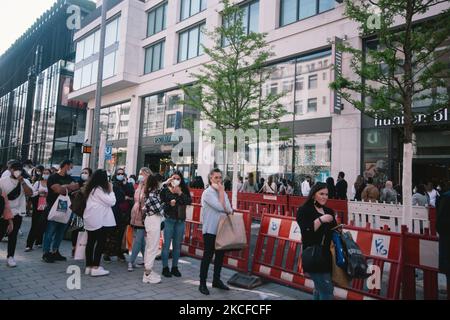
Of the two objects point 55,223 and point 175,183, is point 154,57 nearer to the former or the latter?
point 55,223

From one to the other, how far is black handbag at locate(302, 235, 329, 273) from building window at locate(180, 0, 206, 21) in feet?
72.1

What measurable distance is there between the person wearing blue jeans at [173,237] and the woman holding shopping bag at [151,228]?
0.23 m

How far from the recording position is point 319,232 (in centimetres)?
359

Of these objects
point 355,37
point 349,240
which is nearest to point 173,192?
point 349,240

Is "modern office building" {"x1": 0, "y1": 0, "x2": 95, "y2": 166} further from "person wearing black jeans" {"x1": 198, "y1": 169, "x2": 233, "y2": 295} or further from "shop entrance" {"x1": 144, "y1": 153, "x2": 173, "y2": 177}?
"person wearing black jeans" {"x1": 198, "y1": 169, "x2": 233, "y2": 295}

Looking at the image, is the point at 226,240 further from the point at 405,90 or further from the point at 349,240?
the point at 405,90

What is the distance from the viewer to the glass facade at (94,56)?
1104 inches

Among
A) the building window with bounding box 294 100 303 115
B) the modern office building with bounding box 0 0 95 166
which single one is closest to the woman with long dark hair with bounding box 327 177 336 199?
the building window with bounding box 294 100 303 115

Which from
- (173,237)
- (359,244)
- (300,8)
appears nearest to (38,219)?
(173,237)

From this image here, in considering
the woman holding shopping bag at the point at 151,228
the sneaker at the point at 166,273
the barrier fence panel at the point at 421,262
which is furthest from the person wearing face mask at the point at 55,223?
the barrier fence panel at the point at 421,262

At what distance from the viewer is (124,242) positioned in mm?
7000

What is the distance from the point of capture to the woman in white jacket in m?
5.65

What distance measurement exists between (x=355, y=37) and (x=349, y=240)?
43.7ft

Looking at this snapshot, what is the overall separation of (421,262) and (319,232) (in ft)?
5.64
